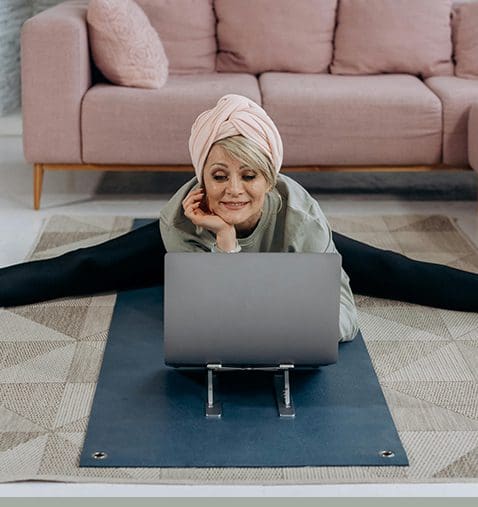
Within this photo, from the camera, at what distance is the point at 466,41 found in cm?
420

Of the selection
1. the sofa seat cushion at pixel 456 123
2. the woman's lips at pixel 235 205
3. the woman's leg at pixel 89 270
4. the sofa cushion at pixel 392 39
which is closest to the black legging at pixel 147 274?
the woman's leg at pixel 89 270

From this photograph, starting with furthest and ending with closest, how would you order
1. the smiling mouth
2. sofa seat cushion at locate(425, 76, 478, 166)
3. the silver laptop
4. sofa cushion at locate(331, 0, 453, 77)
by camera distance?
sofa cushion at locate(331, 0, 453, 77) → sofa seat cushion at locate(425, 76, 478, 166) → the smiling mouth → the silver laptop

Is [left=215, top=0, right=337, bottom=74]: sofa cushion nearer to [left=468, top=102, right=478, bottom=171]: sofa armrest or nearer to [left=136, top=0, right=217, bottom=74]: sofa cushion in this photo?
[left=136, top=0, right=217, bottom=74]: sofa cushion

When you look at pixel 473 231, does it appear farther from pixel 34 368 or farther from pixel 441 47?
pixel 34 368

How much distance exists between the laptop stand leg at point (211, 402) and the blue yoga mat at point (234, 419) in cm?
2

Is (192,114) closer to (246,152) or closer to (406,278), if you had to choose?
(406,278)

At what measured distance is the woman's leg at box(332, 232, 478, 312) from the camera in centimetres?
287

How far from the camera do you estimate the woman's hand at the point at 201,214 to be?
7.75 ft

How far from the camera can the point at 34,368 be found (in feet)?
8.20

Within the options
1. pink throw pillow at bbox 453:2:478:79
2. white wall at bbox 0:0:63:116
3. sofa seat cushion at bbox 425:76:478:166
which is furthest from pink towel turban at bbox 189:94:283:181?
white wall at bbox 0:0:63:116

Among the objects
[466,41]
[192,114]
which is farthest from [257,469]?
[466,41]

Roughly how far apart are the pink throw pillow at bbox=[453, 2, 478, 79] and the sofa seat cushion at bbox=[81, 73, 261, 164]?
0.98 m

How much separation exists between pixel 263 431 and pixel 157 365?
1.36 feet

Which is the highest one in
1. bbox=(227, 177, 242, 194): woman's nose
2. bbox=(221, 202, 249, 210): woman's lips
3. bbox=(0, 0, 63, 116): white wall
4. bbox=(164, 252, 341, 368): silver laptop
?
bbox=(227, 177, 242, 194): woman's nose
